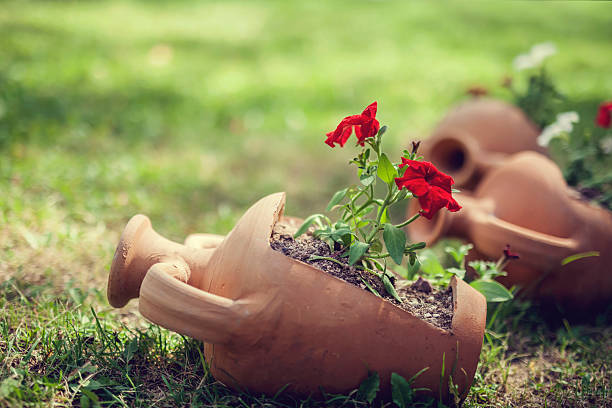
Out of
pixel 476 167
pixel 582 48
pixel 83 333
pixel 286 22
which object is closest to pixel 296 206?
pixel 476 167

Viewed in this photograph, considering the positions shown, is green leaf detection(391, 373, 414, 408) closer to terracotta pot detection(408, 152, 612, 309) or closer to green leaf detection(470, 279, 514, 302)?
green leaf detection(470, 279, 514, 302)

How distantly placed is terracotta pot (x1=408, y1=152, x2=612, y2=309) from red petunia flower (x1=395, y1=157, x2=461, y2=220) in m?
0.76

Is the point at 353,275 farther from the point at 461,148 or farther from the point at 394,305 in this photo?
the point at 461,148

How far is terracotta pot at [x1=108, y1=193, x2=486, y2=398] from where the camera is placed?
1315 mm

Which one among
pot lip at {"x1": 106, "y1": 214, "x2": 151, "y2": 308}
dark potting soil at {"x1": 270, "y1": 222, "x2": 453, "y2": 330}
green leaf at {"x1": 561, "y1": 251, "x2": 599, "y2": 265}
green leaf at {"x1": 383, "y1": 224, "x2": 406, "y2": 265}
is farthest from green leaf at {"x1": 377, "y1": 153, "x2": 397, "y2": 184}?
green leaf at {"x1": 561, "y1": 251, "x2": 599, "y2": 265}

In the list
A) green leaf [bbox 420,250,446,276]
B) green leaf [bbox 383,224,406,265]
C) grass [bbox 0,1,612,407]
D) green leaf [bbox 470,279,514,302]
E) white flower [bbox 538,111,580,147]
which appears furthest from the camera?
white flower [bbox 538,111,580,147]

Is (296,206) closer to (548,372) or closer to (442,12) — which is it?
(548,372)

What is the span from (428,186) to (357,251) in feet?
0.86

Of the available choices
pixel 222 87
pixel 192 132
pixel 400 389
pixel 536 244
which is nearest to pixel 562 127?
pixel 536 244

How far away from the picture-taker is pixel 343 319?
1359 mm

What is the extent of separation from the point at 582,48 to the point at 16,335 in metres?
6.24

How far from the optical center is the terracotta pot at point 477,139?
2.68 metres

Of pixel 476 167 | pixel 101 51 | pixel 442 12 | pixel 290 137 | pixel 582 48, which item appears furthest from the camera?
pixel 442 12

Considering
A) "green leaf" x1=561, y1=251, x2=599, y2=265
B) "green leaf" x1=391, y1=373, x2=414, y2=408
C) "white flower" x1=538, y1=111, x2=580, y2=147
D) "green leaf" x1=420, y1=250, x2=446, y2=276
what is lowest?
"green leaf" x1=391, y1=373, x2=414, y2=408
